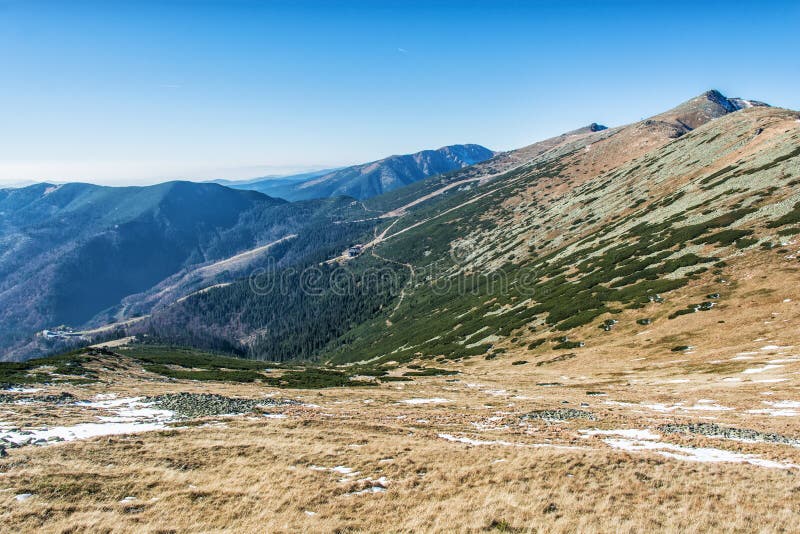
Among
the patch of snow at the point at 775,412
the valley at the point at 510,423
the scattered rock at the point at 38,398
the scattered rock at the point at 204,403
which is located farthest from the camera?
the scattered rock at the point at 38,398

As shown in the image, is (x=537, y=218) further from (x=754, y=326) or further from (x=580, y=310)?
(x=754, y=326)

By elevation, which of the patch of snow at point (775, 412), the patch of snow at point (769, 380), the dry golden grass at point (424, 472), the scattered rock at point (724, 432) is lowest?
the patch of snow at point (769, 380)

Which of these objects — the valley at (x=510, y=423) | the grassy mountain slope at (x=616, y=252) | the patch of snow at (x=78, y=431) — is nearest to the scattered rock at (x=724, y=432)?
the valley at (x=510, y=423)

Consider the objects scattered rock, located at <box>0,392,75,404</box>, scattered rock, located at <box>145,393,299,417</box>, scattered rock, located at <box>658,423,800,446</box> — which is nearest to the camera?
scattered rock, located at <box>658,423,800,446</box>

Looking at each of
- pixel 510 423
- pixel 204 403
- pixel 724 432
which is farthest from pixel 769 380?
pixel 204 403

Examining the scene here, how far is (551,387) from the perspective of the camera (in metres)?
46.7

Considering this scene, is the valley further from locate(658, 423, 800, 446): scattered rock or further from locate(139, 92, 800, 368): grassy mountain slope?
locate(139, 92, 800, 368): grassy mountain slope

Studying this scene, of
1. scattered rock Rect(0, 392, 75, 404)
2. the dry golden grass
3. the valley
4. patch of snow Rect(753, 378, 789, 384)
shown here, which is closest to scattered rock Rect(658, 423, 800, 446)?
the valley

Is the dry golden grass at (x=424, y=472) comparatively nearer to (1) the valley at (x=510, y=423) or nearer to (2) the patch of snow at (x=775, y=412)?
(1) the valley at (x=510, y=423)

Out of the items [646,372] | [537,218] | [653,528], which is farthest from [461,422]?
[537,218]

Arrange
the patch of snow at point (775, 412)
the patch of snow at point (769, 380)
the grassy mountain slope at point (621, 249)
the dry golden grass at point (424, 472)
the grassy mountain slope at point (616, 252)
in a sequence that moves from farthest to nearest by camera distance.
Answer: the grassy mountain slope at point (621, 249) → the grassy mountain slope at point (616, 252) → the patch of snow at point (769, 380) → the patch of snow at point (775, 412) → the dry golden grass at point (424, 472)

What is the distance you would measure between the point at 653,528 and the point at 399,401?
30.6m

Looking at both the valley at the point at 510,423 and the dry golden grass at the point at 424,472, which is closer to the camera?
the dry golden grass at the point at 424,472

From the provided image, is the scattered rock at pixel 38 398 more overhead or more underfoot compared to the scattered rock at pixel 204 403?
more overhead
